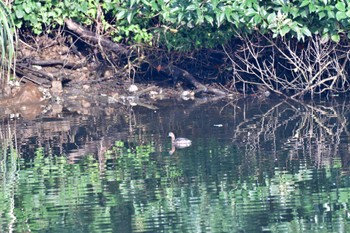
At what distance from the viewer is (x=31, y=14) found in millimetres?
15453

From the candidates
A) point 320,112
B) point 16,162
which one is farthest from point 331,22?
point 16,162

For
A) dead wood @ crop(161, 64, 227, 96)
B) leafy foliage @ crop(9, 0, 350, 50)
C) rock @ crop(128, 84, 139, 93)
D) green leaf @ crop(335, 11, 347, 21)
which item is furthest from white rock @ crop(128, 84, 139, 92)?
green leaf @ crop(335, 11, 347, 21)

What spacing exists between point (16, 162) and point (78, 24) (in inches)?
259

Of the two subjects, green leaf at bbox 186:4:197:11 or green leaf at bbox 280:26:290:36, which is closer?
green leaf at bbox 186:4:197:11

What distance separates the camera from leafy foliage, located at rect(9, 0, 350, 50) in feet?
42.3

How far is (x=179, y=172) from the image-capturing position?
905 cm

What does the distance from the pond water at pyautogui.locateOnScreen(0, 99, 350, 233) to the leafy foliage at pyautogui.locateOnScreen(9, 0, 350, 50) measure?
128 cm

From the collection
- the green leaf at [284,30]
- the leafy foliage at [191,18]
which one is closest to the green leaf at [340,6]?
the leafy foliage at [191,18]

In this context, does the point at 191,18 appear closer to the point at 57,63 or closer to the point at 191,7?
the point at 191,7

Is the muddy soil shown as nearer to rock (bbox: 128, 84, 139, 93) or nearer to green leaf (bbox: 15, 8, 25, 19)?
rock (bbox: 128, 84, 139, 93)

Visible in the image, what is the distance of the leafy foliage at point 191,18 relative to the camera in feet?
42.3

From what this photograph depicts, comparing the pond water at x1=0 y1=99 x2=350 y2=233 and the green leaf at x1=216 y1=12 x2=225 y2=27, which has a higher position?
the green leaf at x1=216 y1=12 x2=225 y2=27

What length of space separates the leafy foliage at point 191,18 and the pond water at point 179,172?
1.28 meters

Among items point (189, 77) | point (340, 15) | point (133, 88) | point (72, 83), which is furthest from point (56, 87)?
point (340, 15)
